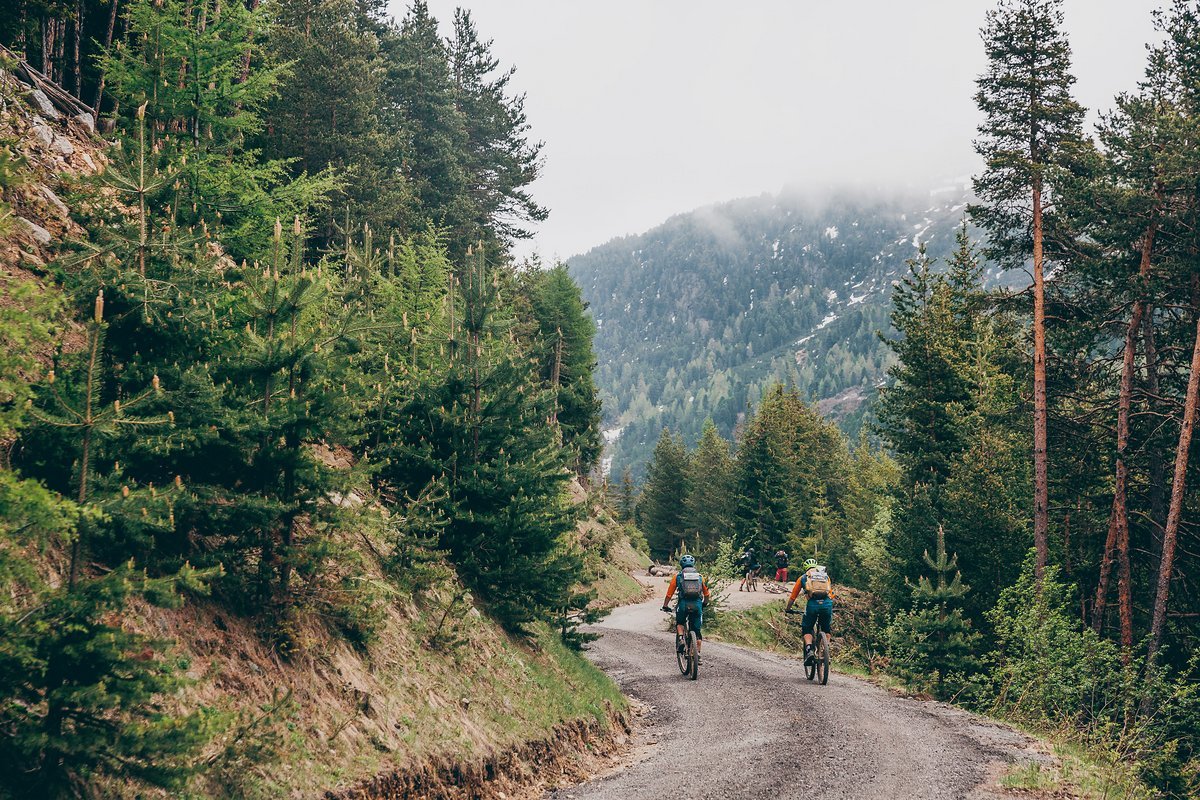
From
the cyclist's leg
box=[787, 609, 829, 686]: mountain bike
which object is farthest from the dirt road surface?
the cyclist's leg

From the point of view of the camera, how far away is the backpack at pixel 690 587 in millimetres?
17672

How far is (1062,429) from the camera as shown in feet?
77.3

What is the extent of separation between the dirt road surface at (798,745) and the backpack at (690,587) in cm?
227

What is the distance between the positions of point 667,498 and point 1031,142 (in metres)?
60.1

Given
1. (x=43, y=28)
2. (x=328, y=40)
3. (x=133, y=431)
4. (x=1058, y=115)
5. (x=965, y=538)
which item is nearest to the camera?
(x=133, y=431)

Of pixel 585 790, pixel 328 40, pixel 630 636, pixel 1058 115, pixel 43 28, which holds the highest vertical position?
pixel 328 40

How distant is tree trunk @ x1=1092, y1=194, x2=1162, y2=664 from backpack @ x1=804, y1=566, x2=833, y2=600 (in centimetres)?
985

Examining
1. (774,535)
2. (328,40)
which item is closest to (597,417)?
(774,535)

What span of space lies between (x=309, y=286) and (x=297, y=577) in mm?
3618

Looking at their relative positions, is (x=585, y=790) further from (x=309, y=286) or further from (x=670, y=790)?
(x=309, y=286)

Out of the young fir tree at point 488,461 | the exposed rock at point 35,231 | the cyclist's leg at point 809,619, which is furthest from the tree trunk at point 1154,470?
the exposed rock at point 35,231

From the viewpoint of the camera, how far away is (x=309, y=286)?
27.7ft

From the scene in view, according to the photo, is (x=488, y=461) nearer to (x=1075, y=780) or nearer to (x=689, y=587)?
(x=689, y=587)

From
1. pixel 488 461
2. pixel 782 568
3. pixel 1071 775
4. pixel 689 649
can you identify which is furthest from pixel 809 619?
pixel 782 568
